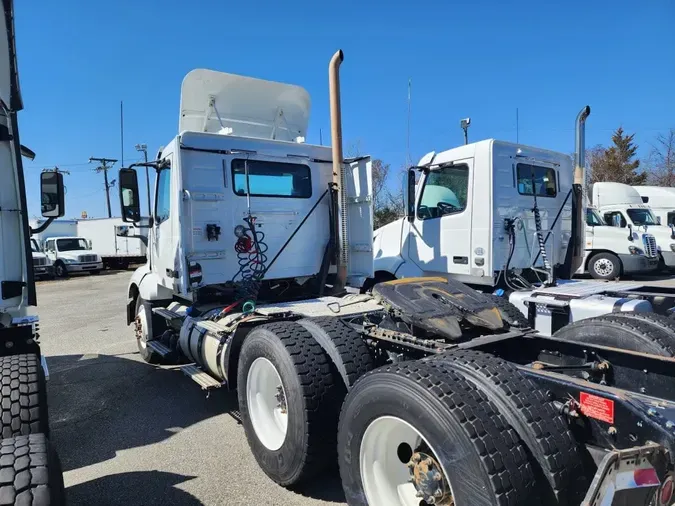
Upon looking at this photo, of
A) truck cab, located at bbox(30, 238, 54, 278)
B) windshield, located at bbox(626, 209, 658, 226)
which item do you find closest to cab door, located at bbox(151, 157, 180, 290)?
windshield, located at bbox(626, 209, 658, 226)

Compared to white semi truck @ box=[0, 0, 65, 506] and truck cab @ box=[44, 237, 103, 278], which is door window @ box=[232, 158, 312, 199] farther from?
truck cab @ box=[44, 237, 103, 278]

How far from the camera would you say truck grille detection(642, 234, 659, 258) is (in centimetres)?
1488

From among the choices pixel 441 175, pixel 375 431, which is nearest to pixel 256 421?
pixel 375 431

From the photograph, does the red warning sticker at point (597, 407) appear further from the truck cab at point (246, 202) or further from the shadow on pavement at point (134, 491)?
the truck cab at point (246, 202)

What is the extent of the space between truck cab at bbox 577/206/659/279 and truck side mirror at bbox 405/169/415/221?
9.91 meters

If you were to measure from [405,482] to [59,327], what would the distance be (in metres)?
9.78

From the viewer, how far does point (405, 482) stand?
8.21 feet

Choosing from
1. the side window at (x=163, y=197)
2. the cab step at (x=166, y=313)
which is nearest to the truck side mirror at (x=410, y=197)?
the side window at (x=163, y=197)

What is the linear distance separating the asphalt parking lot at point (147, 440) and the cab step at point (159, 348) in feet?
1.32

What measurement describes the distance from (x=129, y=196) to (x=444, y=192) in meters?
4.10

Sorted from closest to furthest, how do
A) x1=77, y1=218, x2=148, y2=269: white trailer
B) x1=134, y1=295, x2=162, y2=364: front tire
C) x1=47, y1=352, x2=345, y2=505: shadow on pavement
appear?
x1=47, y1=352, x2=345, y2=505: shadow on pavement, x1=134, y1=295, x2=162, y2=364: front tire, x1=77, y1=218, x2=148, y2=269: white trailer

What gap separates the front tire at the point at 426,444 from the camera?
6.23ft

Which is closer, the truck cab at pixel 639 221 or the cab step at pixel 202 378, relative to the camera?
the cab step at pixel 202 378

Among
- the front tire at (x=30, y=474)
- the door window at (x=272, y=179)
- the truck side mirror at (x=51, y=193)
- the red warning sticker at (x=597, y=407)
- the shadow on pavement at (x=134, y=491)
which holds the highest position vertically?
the door window at (x=272, y=179)
